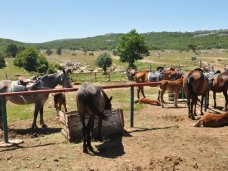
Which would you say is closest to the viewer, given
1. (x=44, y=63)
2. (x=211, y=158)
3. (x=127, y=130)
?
(x=211, y=158)

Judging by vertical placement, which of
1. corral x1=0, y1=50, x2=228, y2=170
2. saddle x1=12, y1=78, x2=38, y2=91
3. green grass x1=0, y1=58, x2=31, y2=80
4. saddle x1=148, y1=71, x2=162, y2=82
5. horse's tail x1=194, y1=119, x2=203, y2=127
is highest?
saddle x1=12, y1=78, x2=38, y2=91

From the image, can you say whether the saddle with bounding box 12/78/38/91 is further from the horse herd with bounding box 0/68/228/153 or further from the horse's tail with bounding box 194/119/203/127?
the horse's tail with bounding box 194/119/203/127

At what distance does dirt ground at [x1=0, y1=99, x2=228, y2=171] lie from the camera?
649 centimetres

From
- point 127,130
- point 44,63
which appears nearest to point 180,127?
point 127,130

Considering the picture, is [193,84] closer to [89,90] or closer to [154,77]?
[89,90]

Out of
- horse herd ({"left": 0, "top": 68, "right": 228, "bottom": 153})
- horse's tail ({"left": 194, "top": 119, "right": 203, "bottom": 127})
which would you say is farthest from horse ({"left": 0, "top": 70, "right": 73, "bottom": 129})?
horse's tail ({"left": 194, "top": 119, "right": 203, "bottom": 127})

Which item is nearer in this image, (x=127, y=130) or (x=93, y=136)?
(x=93, y=136)

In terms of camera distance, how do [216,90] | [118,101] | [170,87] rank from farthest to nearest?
[118,101]
[170,87]
[216,90]

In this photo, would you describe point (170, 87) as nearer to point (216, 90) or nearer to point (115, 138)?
point (216, 90)

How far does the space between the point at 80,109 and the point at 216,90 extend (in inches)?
308

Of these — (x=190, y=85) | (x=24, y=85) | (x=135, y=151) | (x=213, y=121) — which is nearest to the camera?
(x=135, y=151)

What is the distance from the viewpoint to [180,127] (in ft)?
31.4

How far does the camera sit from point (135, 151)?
7316 mm

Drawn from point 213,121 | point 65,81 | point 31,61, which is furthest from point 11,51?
point 213,121
